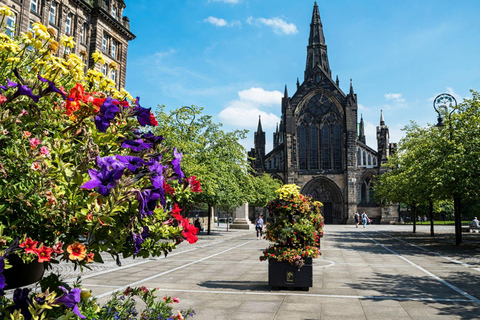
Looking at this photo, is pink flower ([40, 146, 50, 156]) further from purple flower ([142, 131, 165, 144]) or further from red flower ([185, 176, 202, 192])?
red flower ([185, 176, 202, 192])

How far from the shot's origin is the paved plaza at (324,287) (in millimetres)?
7382

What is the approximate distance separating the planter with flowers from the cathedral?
5302 cm

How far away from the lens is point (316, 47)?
75.6 meters

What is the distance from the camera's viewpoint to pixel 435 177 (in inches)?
780

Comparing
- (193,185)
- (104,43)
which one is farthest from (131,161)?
(104,43)

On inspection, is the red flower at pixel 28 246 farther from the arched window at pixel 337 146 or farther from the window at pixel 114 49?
the arched window at pixel 337 146

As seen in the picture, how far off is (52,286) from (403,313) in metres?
6.62

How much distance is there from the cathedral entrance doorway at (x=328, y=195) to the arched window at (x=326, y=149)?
→ 97.2 inches

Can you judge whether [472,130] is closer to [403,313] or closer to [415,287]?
[415,287]

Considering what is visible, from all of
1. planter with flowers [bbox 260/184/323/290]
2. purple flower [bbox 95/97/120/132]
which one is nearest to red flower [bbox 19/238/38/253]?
purple flower [bbox 95/97/120/132]

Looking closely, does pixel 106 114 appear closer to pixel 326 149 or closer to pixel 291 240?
pixel 291 240

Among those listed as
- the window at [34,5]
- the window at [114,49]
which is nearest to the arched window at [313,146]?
the window at [114,49]

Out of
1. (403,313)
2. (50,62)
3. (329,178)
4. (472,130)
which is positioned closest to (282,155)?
(329,178)

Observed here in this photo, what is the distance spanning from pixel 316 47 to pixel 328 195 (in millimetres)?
30133
